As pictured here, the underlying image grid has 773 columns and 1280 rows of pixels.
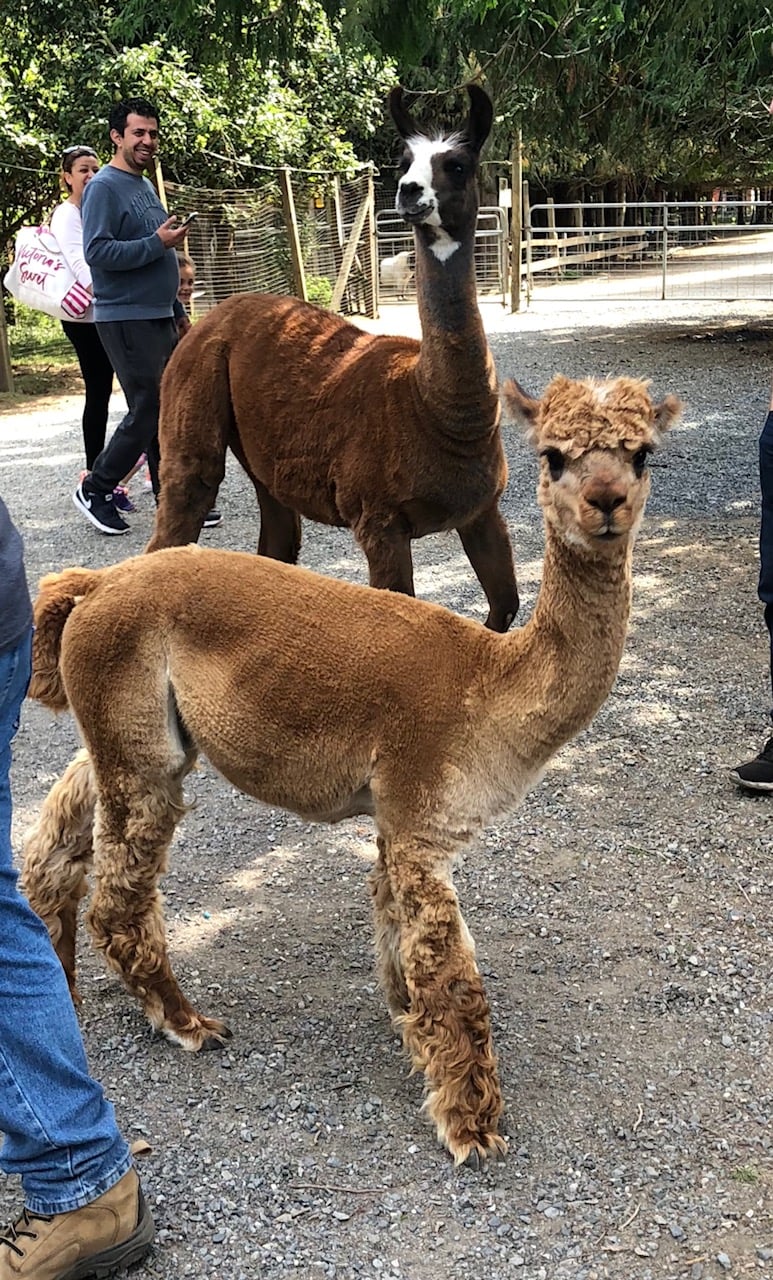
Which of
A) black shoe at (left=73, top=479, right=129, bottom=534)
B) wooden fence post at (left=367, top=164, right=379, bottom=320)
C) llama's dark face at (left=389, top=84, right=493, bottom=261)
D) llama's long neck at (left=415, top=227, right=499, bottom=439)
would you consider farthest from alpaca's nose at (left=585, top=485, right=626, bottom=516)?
wooden fence post at (left=367, top=164, right=379, bottom=320)

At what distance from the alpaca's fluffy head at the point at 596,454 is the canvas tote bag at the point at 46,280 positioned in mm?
5460

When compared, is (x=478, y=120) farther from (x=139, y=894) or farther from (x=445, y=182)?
(x=139, y=894)

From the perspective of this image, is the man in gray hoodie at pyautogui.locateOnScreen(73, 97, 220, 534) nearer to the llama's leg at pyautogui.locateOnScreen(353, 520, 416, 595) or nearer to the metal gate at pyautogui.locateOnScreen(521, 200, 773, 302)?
the llama's leg at pyautogui.locateOnScreen(353, 520, 416, 595)

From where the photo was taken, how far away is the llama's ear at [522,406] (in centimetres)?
254

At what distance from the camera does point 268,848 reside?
3900 mm

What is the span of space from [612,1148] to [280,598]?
141 cm

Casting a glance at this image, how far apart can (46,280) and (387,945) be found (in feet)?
18.9

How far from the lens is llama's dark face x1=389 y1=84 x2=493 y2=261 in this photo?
169 inches

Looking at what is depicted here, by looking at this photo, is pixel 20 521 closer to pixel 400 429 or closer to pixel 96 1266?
pixel 400 429

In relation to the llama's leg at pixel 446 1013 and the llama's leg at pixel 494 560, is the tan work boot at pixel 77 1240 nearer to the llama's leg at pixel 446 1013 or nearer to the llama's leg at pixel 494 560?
the llama's leg at pixel 446 1013

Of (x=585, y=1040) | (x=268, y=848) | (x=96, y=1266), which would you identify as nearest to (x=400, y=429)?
(x=268, y=848)

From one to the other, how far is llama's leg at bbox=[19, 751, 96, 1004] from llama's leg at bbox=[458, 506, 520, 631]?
2.13m

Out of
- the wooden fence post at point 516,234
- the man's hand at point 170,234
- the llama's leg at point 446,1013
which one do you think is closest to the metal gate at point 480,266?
the wooden fence post at point 516,234

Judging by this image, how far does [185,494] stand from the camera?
203 inches
